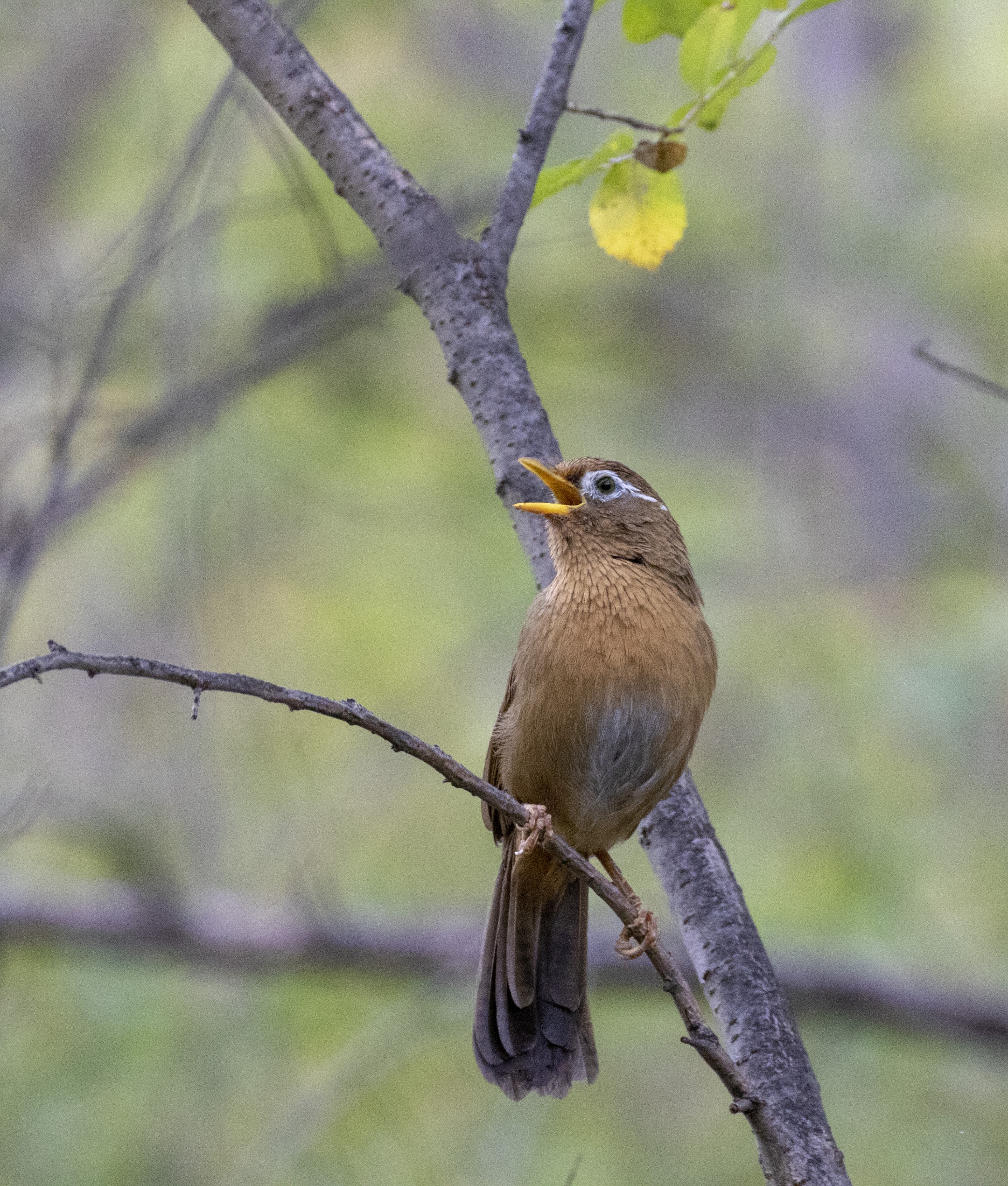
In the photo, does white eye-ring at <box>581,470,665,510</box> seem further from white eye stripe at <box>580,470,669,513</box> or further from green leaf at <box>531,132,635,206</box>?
green leaf at <box>531,132,635,206</box>

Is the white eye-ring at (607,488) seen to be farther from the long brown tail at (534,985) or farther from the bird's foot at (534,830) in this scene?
the long brown tail at (534,985)

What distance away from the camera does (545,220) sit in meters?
9.31

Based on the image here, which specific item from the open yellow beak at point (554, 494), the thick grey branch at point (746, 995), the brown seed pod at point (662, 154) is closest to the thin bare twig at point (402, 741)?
the thick grey branch at point (746, 995)

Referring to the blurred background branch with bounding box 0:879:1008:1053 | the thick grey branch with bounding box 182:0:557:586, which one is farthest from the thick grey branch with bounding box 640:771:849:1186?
the blurred background branch with bounding box 0:879:1008:1053

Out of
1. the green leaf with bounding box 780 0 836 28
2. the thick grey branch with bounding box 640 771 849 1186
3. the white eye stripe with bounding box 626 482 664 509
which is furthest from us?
the white eye stripe with bounding box 626 482 664 509

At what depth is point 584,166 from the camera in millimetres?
3090

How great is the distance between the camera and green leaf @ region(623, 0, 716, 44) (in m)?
3.02

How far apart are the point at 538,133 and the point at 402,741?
2061 mm

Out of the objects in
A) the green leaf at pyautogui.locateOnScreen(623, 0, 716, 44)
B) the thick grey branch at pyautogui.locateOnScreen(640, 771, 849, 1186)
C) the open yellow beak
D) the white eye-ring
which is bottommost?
the thick grey branch at pyautogui.locateOnScreen(640, 771, 849, 1186)

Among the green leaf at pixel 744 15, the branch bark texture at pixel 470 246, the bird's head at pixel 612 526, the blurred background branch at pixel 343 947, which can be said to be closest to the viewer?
the green leaf at pixel 744 15

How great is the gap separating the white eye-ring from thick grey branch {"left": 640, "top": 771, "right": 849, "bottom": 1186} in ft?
3.13

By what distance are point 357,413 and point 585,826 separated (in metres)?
5.59

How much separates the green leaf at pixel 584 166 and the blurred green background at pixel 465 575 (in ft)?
3.21

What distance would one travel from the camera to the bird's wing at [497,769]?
353cm
